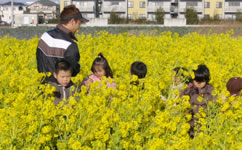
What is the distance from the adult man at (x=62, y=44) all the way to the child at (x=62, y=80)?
0.12 meters

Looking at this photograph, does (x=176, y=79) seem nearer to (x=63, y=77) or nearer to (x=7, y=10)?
(x=63, y=77)

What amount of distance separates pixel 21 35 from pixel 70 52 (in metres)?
17.0

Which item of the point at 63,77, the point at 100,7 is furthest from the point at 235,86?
the point at 100,7

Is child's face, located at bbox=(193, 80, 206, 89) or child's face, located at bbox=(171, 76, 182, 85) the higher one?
child's face, located at bbox=(171, 76, 182, 85)

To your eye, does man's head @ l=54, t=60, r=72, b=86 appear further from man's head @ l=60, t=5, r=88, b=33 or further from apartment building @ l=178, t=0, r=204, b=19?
apartment building @ l=178, t=0, r=204, b=19

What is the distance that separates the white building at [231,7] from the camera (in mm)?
54756

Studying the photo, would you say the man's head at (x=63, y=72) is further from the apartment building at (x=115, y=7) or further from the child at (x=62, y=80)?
the apartment building at (x=115, y=7)

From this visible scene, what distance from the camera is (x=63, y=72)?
14.0ft

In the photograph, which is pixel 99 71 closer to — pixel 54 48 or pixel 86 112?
pixel 54 48

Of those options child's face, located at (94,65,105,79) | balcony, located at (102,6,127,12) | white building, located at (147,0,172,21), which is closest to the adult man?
child's face, located at (94,65,105,79)

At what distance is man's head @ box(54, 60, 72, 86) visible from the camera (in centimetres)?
424

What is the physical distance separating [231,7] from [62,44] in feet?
177

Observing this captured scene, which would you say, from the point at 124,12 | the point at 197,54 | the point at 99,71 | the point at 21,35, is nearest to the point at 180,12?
the point at 124,12

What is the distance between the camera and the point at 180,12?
55.5 m
